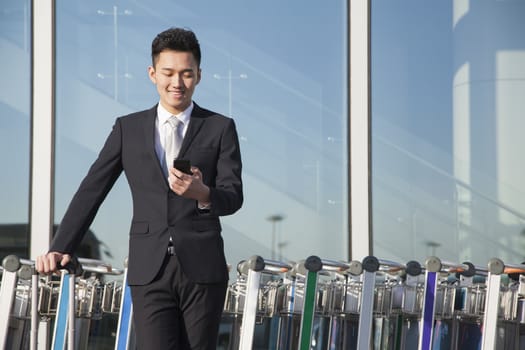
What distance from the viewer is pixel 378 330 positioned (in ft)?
16.7

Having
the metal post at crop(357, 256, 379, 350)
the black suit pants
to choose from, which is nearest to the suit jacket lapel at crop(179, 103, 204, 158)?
the black suit pants

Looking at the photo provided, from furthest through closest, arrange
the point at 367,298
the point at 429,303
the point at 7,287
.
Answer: the point at 429,303, the point at 367,298, the point at 7,287

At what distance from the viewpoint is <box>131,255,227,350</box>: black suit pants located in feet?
6.97

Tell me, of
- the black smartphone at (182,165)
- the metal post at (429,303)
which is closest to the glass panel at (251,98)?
the metal post at (429,303)

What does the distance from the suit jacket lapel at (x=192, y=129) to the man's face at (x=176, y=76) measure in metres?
0.04

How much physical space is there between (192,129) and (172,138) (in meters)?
0.05

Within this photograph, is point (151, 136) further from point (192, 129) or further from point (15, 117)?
point (15, 117)

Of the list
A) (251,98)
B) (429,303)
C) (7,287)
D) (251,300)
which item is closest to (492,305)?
(429,303)

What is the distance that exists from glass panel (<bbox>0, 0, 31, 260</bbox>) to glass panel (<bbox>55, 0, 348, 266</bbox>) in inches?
→ 7.1

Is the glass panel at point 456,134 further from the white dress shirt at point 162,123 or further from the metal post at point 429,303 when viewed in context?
the white dress shirt at point 162,123

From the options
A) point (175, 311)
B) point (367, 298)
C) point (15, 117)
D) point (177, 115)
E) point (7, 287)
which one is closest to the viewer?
point (175, 311)

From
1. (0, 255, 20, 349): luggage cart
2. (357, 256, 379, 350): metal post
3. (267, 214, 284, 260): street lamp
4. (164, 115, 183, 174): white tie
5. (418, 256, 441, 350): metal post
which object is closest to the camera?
(164, 115, 183, 174): white tie

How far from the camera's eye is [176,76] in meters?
2.20

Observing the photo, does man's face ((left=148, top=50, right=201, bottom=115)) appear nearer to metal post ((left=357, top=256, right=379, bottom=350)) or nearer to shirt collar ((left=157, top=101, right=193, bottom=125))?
shirt collar ((left=157, top=101, right=193, bottom=125))
